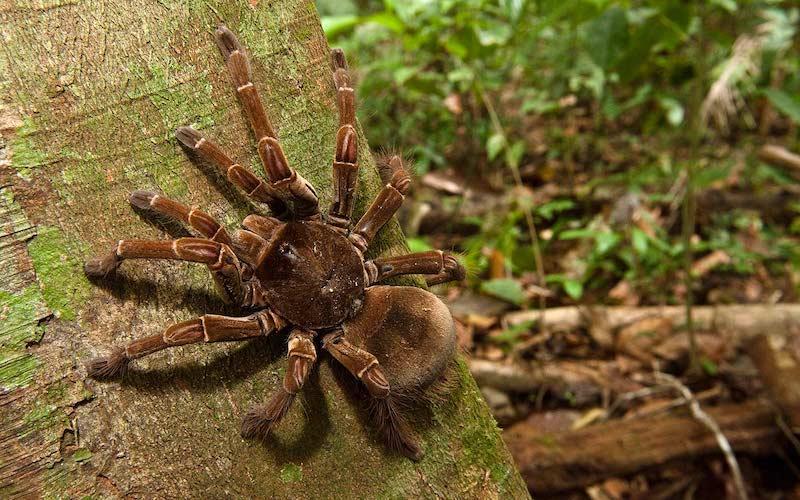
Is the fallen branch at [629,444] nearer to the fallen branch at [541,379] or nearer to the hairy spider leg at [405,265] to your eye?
the fallen branch at [541,379]

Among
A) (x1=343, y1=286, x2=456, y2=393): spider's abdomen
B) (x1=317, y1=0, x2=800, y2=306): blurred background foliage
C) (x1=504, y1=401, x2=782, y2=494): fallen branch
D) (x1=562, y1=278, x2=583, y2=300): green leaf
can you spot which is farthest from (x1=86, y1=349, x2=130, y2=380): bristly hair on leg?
(x1=562, y1=278, x2=583, y2=300): green leaf

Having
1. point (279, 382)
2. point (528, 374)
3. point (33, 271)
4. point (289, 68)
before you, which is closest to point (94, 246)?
point (33, 271)

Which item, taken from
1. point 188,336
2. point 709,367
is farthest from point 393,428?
point 709,367

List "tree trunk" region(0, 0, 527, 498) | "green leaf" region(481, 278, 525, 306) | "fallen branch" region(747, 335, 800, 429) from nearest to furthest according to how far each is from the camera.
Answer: "tree trunk" region(0, 0, 527, 498)
"fallen branch" region(747, 335, 800, 429)
"green leaf" region(481, 278, 525, 306)

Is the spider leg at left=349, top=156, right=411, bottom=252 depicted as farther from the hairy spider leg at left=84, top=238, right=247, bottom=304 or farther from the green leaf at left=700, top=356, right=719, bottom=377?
the green leaf at left=700, top=356, right=719, bottom=377

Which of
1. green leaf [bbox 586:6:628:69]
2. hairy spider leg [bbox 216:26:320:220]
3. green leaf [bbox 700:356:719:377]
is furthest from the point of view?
green leaf [bbox 700:356:719:377]

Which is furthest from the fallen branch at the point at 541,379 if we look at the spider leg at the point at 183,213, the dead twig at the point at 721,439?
the spider leg at the point at 183,213
